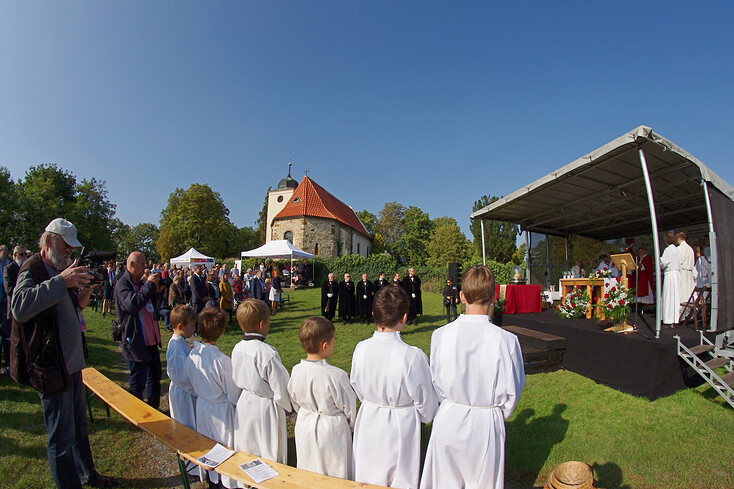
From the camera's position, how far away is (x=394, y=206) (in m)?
55.9

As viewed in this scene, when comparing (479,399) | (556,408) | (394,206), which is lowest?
(556,408)

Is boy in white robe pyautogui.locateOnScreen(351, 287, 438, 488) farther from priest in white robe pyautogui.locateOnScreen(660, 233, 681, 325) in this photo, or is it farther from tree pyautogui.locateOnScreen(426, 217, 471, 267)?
tree pyautogui.locateOnScreen(426, 217, 471, 267)

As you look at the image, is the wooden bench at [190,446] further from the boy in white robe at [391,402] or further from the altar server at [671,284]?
the altar server at [671,284]

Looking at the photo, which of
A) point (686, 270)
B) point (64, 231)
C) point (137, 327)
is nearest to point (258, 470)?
point (64, 231)

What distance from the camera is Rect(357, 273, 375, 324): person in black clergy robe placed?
489 inches

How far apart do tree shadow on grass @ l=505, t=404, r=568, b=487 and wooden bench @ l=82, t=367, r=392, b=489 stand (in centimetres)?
214

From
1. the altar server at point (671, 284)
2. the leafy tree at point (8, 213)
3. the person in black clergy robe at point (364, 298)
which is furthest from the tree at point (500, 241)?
the leafy tree at point (8, 213)

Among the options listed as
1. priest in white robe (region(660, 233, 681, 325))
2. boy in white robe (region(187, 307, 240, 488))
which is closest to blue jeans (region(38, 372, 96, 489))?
boy in white robe (region(187, 307, 240, 488))

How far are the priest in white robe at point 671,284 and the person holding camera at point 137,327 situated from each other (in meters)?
8.23

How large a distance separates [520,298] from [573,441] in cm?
538

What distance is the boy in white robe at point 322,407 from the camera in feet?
7.72

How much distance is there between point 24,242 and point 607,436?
4118 cm

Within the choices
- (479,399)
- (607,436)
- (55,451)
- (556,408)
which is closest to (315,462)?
(479,399)

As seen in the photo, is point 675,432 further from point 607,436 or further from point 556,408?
point 556,408
